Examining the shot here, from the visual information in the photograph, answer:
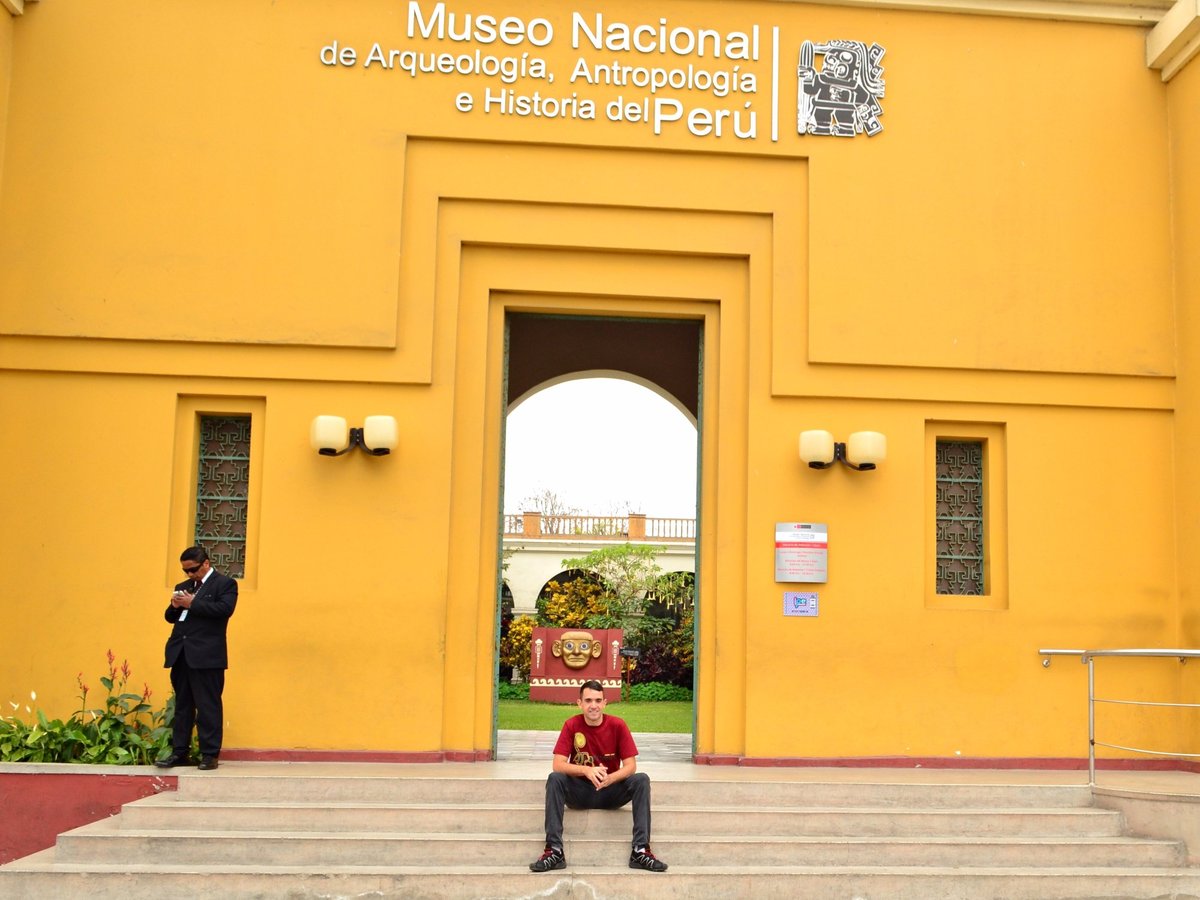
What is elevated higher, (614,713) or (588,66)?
(588,66)

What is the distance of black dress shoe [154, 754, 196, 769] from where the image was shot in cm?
840

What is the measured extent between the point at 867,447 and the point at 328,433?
394 cm

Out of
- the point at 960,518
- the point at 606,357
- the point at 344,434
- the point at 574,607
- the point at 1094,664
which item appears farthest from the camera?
the point at 574,607

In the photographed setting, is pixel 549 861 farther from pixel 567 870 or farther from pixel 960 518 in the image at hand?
pixel 960 518

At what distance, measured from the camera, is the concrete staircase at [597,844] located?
7.00 m

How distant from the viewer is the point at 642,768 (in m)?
9.10

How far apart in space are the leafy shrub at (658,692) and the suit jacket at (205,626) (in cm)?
1186

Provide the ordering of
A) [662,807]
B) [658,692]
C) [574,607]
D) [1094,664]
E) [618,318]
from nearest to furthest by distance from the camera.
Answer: [662,807]
[1094,664]
[618,318]
[658,692]
[574,607]

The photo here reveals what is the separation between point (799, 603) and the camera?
9.50 meters

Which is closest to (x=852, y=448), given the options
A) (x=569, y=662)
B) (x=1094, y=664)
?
(x=1094, y=664)

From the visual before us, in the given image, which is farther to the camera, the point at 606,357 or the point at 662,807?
the point at 606,357

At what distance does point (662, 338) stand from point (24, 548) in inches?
278

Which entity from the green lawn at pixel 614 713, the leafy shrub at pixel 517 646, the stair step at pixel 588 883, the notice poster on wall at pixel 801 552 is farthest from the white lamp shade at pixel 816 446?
the leafy shrub at pixel 517 646

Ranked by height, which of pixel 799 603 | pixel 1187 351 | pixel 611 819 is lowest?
pixel 611 819
